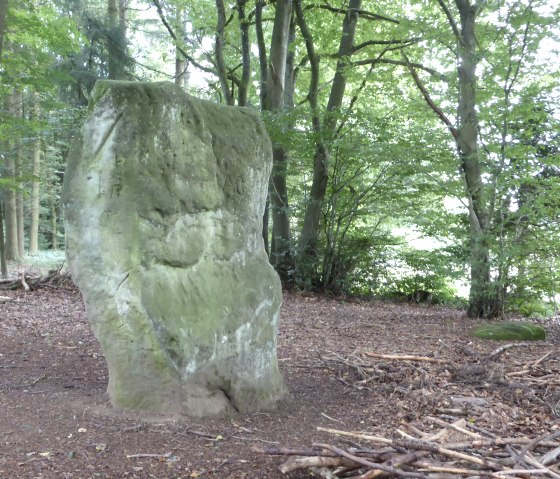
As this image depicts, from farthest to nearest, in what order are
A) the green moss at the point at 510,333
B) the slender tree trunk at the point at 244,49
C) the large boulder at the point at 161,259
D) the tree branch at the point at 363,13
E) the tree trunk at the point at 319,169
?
the tree branch at the point at 363,13 < the slender tree trunk at the point at 244,49 < the tree trunk at the point at 319,169 < the green moss at the point at 510,333 < the large boulder at the point at 161,259

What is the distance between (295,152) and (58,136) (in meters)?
5.99

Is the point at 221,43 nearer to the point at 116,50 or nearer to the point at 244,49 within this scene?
the point at 244,49

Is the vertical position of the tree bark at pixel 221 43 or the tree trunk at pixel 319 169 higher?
the tree bark at pixel 221 43

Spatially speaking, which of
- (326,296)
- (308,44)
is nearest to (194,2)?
(308,44)

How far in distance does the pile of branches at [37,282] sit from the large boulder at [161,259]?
24.0 feet

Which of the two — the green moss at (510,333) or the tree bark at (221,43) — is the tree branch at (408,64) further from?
the green moss at (510,333)

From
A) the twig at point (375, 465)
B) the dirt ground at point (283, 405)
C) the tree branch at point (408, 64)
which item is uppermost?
the tree branch at point (408, 64)

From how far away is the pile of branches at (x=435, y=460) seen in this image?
9.71ft

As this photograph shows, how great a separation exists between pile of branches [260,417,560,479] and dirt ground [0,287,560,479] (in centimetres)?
27

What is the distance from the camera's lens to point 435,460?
3.18m

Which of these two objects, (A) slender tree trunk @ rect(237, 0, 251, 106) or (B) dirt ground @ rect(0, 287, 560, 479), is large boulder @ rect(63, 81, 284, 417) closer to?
(B) dirt ground @ rect(0, 287, 560, 479)

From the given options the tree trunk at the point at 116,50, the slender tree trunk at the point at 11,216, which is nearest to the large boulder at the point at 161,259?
the slender tree trunk at the point at 11,216

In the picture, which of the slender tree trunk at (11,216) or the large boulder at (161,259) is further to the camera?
the slender tree trunk at (11,216)

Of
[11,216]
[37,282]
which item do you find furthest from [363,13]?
[11,216]
